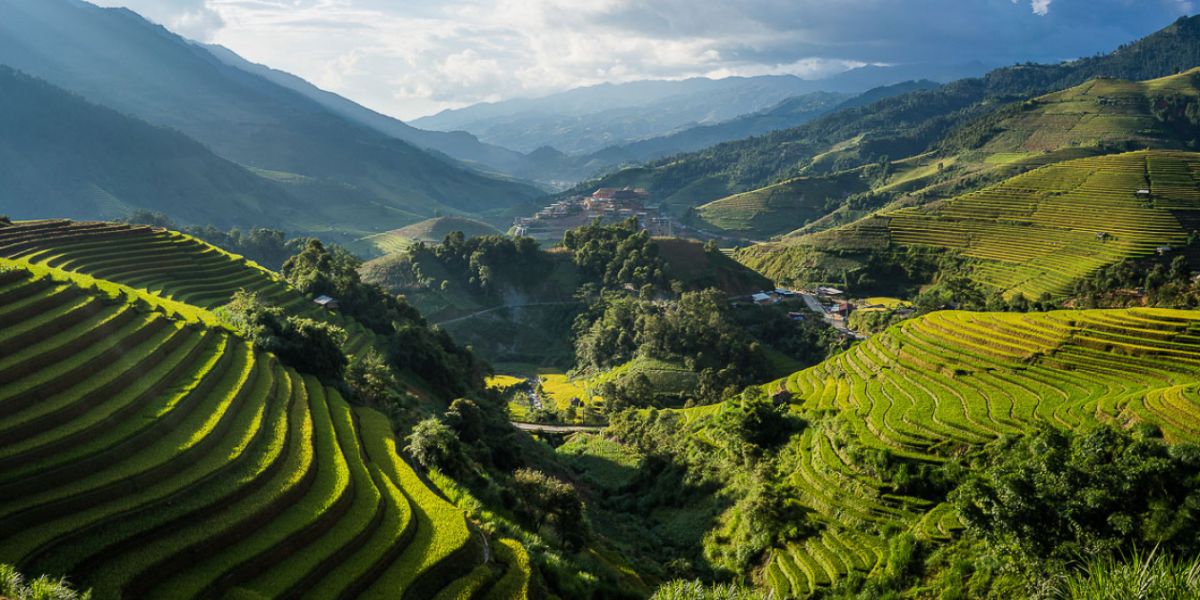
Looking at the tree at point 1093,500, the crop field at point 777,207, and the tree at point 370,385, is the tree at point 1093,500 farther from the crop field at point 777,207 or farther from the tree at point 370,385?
the crop field at point 777,207

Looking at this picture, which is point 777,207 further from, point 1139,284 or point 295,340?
point 295,340

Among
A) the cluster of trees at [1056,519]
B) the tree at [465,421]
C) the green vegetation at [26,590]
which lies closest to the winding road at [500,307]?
the tree at [465,421]

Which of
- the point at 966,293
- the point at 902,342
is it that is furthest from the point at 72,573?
the point at 966,293

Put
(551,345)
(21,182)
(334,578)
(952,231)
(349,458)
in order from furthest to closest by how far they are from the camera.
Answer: (21,182), (952,231), (551,345), (349,458), (334,578)

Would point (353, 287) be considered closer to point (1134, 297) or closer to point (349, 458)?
point (349, 458)

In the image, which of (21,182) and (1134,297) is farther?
(21,182)
